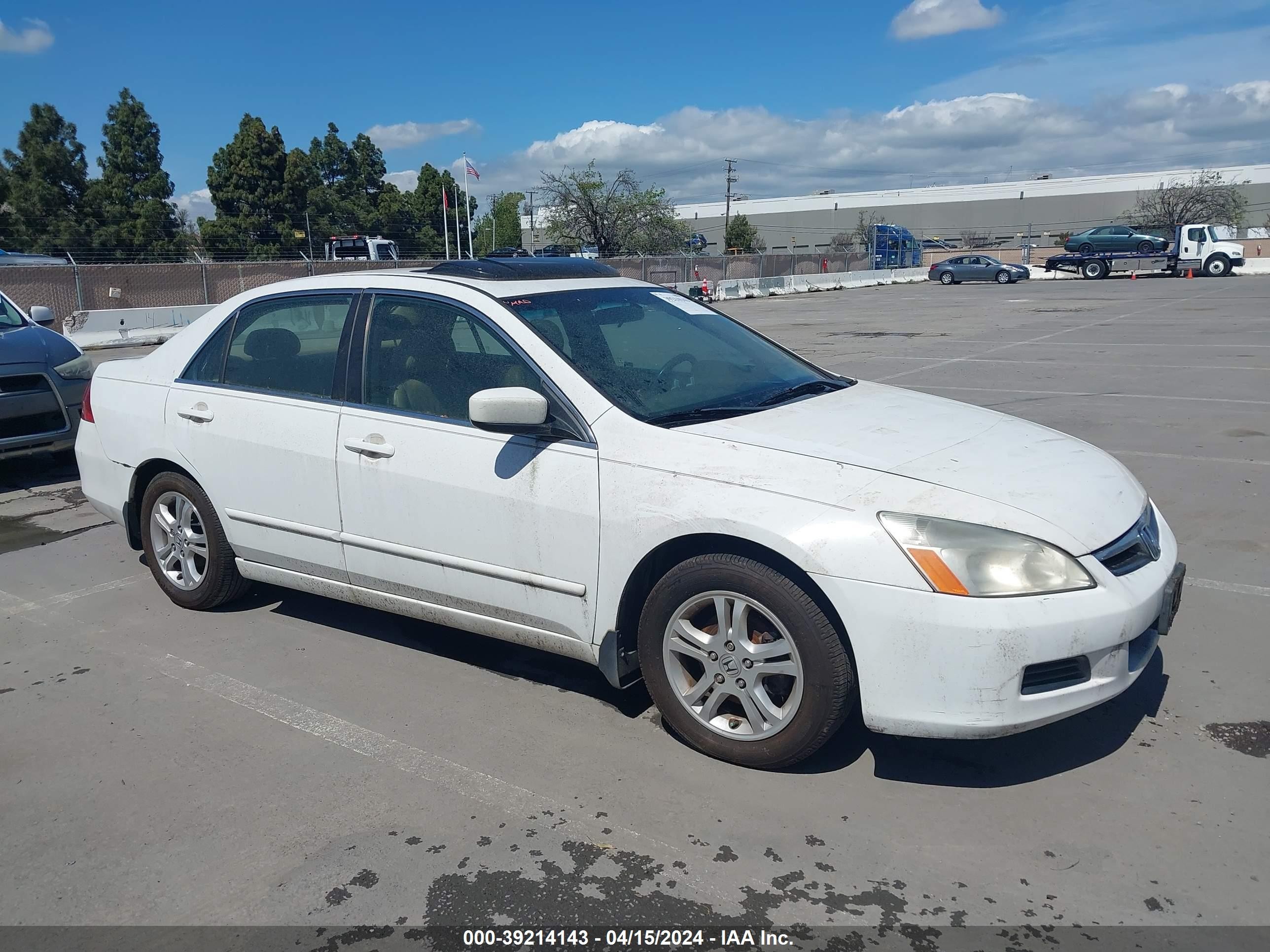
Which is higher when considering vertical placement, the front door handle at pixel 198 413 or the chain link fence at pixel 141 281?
the chain link fence at pixel 141 281

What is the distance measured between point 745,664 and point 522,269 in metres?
2.20

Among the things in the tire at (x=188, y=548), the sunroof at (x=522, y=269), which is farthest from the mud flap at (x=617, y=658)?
the tire at (x=188, y=548)

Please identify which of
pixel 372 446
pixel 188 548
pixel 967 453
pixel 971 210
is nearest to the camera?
pixel 967 453

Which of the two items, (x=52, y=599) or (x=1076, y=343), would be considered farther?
(x=1076, y=343)

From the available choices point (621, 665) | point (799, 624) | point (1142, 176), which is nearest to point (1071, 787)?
point (799, 624)

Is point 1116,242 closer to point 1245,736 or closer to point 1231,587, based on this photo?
point 1231,587

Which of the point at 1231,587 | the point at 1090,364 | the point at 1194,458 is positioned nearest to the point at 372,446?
the point at 1231,587

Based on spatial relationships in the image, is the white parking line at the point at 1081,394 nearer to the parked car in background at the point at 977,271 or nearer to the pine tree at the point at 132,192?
the parked car in background at the point at 977,271

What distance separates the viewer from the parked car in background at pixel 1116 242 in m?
42.4

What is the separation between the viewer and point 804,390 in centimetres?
437

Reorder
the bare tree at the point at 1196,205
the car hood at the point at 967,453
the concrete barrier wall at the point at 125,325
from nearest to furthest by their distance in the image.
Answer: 1. the car hood at the point at 967,453
2. the concrete barrier wall at the point at 125,325
3. the bare tree at the point at 1196,205

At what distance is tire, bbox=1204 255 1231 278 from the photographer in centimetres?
4112

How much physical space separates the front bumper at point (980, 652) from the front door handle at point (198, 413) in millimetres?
3159

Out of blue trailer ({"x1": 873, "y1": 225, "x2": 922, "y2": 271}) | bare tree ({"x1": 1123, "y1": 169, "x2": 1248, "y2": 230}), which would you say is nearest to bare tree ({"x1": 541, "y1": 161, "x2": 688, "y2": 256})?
blue trailer ({"x1": 873, "y1": 225, "x2": 922, "y2": 271})
